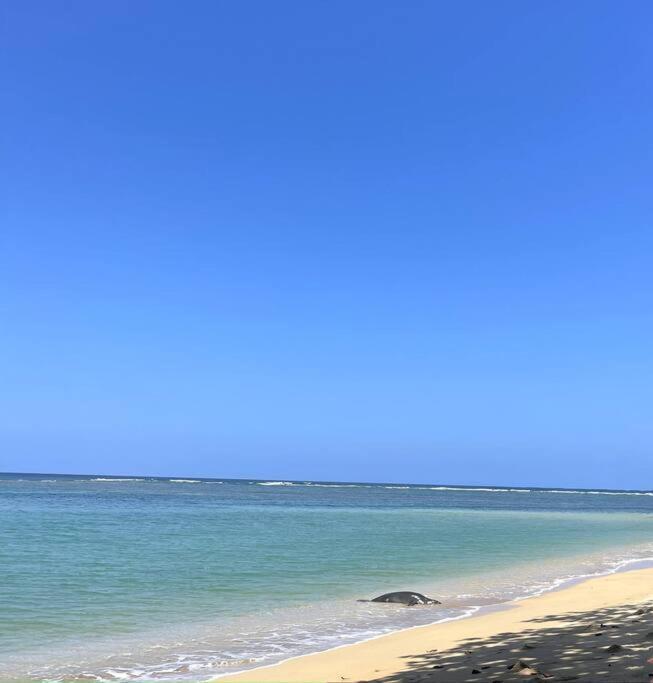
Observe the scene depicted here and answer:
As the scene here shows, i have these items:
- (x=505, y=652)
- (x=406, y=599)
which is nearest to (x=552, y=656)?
(x=505, y=652)

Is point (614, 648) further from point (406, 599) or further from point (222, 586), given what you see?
point (222, 586)

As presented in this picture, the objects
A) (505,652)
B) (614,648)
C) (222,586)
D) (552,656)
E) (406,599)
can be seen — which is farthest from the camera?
(222,586)

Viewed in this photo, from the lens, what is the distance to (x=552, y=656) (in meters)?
9.67

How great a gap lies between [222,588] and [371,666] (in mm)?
9120

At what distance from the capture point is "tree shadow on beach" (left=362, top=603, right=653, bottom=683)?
8289mm

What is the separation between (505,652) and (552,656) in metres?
1.00

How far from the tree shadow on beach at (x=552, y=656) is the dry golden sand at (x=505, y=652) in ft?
0.04

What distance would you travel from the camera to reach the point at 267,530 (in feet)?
129

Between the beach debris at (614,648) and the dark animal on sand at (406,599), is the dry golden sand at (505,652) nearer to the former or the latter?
the beach debris at (614,648)

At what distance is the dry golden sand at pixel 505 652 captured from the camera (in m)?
8.65

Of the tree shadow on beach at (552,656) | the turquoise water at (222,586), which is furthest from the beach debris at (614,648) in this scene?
the turquoise water at (222,586)

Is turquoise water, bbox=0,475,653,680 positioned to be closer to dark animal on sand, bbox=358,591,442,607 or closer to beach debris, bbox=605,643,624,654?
dark animal on sand, bbox=358,591,442,607

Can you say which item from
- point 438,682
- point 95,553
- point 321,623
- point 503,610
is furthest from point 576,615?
point 95,553

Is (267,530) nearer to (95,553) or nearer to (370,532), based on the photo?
(370,532)
